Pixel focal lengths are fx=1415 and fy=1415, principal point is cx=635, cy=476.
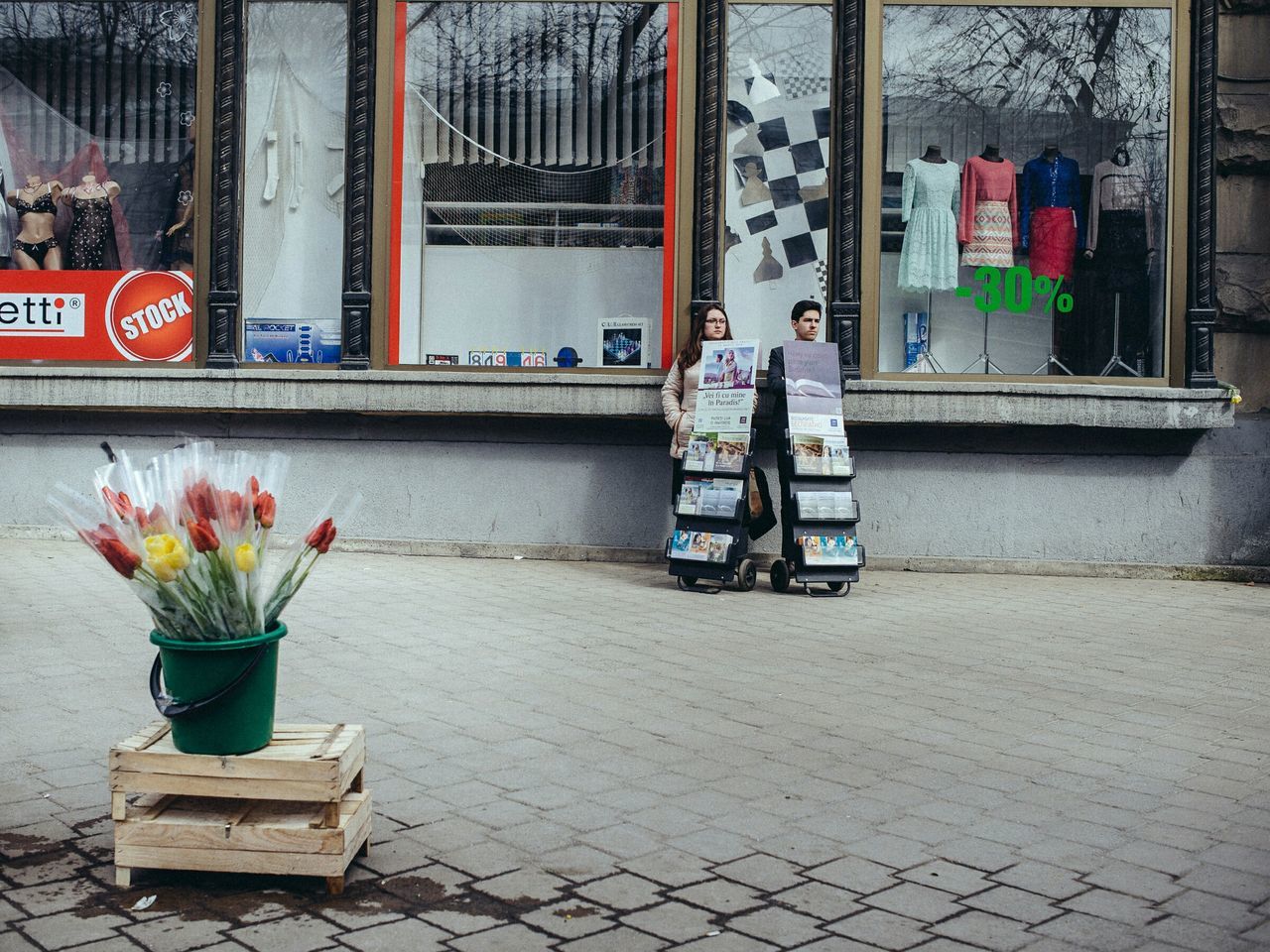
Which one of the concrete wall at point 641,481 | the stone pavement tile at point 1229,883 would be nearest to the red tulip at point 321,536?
the stone pavement tile at point 1229,883

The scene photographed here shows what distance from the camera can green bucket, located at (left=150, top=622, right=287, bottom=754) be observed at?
3730 millimetres

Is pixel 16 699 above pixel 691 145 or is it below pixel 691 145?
below

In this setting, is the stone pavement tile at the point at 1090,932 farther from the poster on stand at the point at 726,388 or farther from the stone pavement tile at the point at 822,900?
the poster on stand at the point at 726,388

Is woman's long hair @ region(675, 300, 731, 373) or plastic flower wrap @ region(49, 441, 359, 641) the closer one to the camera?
plastic flower wrap @ region(49, 441, 359, 641)

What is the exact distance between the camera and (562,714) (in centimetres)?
581

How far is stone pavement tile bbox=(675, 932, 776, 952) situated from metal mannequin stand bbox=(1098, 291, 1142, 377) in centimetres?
852

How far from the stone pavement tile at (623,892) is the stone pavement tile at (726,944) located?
11.1 inches

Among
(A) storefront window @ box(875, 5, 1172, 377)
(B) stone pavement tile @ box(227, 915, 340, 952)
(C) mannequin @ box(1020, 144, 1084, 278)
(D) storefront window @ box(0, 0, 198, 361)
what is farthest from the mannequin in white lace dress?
(B) stone pavement tile @ box(227, 915, 340, 952)

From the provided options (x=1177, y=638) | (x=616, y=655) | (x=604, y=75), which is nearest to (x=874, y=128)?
(x=604, y=75)

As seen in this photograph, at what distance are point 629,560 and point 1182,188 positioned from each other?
518 cm

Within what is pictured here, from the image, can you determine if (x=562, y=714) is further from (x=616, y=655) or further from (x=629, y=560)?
(x=629, y=560)

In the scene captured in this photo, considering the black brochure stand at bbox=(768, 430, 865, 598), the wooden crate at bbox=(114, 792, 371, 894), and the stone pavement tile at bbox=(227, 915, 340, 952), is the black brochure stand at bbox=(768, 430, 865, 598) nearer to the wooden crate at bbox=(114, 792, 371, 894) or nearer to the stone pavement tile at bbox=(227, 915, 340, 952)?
the wooden crate at bbox=(114, 792, 371, 894)

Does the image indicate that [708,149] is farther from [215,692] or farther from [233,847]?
[233,847]

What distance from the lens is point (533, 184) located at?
37.9 ft
